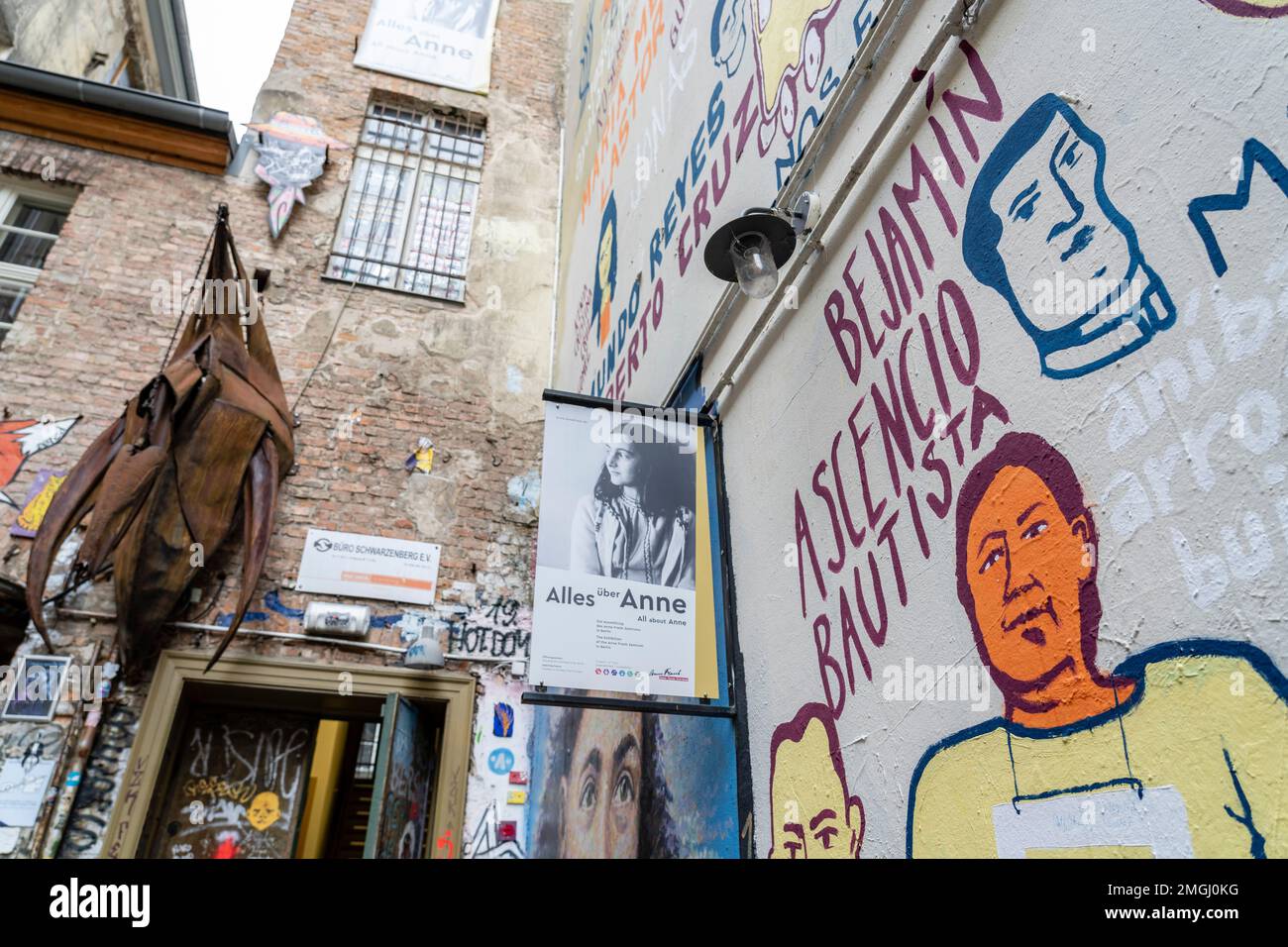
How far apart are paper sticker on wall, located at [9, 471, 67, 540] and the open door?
2600 mm

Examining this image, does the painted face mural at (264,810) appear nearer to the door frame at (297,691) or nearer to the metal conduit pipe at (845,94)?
the door frame at (297,691)

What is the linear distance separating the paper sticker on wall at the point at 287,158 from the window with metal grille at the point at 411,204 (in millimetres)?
358

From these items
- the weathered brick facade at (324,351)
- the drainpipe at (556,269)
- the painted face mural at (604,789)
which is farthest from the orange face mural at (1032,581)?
the drainpipe at (556,269)

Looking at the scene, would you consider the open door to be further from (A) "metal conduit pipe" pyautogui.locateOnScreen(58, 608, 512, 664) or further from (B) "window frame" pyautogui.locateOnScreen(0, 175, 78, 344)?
(B) "window frame" pyautogui.locateOnScreen(0, 175, 78, 344)

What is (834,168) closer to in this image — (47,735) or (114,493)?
(114,493)

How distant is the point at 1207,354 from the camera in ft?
3.60

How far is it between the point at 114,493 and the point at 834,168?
4490 mm

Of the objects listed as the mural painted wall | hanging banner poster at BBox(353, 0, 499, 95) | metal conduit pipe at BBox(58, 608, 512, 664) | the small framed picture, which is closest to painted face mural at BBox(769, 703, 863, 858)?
the mural painted wall

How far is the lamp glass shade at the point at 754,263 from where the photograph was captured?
7.20 feet

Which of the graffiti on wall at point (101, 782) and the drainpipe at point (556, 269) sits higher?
the drainpipe at point (556, 269)

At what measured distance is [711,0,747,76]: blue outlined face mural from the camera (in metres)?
3.19

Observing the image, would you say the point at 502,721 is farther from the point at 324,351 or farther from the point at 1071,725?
the point at 1071,725

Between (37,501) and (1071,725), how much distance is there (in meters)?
6.21
